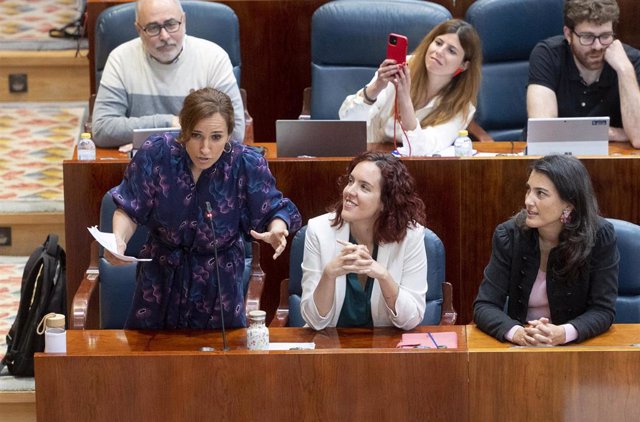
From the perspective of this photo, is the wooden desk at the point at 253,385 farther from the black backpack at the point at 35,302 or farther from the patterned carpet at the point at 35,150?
the patterned carpet at the point at 35,150

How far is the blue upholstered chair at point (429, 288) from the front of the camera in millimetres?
3254

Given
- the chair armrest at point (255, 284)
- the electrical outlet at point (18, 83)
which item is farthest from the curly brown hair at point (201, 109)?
the electrical outlet at point (18, 83)

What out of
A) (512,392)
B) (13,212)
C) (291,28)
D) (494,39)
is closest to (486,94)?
(494,39)

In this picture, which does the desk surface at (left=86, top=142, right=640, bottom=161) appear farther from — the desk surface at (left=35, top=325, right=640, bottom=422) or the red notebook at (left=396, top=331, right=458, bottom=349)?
the desk surface at (left=35, top=325, right=640, bottom=422)

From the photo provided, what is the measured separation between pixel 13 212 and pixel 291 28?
1.17 m

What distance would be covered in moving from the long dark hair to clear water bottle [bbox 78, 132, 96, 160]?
136 centimetres

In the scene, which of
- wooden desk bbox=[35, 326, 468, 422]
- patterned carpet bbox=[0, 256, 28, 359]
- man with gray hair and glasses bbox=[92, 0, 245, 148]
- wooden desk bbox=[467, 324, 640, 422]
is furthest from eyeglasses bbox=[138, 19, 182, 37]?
wooden desk bbox=[467, 324, 640, 422]

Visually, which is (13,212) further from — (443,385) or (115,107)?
(443,385)

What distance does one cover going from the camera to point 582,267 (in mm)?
3029

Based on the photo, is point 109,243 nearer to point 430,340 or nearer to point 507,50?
point 430,340

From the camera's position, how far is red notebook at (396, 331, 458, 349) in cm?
274

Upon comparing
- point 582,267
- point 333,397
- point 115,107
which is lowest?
point 333,397

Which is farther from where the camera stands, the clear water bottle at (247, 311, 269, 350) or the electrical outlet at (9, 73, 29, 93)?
the electrical outlet at (9, 73, 29, 93)

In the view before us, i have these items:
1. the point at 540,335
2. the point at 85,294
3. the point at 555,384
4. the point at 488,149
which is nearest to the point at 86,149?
the point at 85,294
